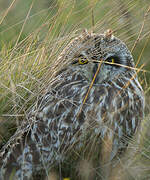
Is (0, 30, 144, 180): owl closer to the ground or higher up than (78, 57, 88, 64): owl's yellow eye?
closer to the ground

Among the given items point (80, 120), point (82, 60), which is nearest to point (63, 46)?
point (82, 60)

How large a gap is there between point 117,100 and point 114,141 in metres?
0.28

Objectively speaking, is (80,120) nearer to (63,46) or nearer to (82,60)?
(82,60)

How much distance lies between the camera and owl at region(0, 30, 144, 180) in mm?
2535

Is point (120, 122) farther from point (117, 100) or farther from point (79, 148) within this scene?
point (79, 148)

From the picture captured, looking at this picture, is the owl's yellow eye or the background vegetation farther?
the owl's yellow eye

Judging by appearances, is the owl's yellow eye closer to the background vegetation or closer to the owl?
the owl

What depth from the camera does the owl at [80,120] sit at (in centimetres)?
254

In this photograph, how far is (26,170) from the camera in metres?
2.60

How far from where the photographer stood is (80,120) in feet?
8.58

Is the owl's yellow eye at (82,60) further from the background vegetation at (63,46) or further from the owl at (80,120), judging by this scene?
the background vegetation at (63,46)

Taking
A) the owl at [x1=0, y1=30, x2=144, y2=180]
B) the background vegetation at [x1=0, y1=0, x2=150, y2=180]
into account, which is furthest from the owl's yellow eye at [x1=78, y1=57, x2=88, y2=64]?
the background vegetation at [x1=0, y1=0, x2=150, y2=180]

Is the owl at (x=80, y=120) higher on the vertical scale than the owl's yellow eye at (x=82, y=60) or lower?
lower

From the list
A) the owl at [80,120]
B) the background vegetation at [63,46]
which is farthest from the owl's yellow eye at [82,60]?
the background vegetation at [63,46]
